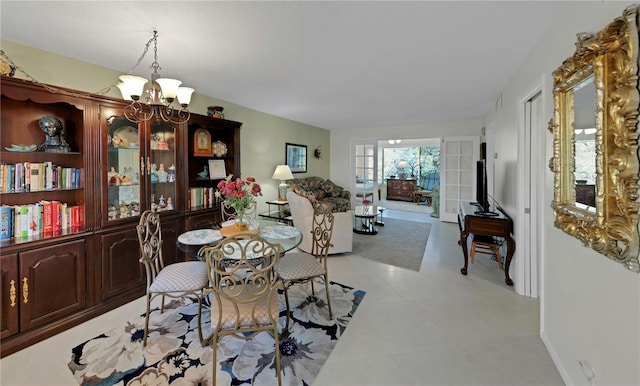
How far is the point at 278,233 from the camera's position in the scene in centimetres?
251

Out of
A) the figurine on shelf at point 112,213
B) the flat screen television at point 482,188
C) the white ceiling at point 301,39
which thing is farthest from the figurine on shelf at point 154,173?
the flat screen television at point 482,188

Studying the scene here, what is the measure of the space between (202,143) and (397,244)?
347 centimetres

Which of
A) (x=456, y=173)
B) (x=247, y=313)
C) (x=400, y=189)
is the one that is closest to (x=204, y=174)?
(x=247, y=313)

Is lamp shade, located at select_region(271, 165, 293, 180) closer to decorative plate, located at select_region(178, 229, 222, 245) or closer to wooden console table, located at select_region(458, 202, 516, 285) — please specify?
decorative plate, located at select_region(178, 229, 222, 245)

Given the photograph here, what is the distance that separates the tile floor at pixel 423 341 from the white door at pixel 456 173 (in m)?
3.36

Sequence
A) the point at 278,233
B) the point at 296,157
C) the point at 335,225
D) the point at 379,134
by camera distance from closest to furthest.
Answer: the point at 278,233
the point at 335,225
the point at 296,157
the point at 379,134

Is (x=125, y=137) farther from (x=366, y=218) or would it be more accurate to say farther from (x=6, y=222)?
(x=366, y=218)

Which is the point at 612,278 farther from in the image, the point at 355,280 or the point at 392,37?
the point at 355,280

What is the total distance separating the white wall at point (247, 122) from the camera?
90.2 inches

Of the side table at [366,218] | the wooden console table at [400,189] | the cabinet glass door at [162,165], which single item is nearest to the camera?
the cabinet glass door at [162,165]

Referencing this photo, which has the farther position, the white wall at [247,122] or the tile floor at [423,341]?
the white wall at [247,122]

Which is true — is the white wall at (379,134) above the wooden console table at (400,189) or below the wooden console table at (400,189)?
above

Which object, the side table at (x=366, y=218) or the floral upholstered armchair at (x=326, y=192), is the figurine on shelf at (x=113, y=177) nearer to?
the floral upholstered armchair at (x=326, y=192)

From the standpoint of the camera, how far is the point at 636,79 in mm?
1029
